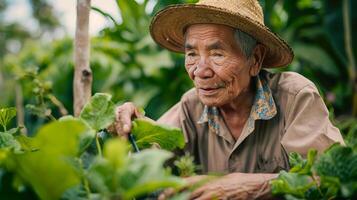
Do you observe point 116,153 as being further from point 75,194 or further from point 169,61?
point 169,61

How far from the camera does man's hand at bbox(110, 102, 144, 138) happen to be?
1434 mm

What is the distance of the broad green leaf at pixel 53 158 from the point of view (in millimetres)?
795

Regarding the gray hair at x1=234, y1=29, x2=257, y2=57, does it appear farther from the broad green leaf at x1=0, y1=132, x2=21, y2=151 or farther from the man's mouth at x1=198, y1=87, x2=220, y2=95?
the broad green leaf at x1=0, y1=132, x2=21, y2=151

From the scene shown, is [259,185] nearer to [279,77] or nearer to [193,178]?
[193,178]

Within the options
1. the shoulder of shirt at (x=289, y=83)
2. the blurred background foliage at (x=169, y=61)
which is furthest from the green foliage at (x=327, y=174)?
the blurred background foliage at (x=169, y=61)

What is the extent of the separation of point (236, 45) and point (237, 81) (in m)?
0.14

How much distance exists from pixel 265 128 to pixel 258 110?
0.10m

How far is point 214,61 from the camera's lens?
190 centimetres

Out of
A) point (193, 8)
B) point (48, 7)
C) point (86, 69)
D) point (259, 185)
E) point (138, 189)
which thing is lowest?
point (259, 185)

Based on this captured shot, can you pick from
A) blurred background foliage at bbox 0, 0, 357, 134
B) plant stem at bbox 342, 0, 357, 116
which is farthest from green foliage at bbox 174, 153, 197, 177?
plant stem at bbox 342, 0, 357, 116

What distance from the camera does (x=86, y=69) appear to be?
185 cm

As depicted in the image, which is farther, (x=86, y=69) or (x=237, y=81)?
(x=237, y=81)

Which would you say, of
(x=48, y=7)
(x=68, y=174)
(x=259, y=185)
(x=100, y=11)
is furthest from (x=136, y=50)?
(x=48, y=7)

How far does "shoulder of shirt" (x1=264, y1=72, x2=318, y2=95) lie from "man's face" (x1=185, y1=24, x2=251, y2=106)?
7.3 inches
